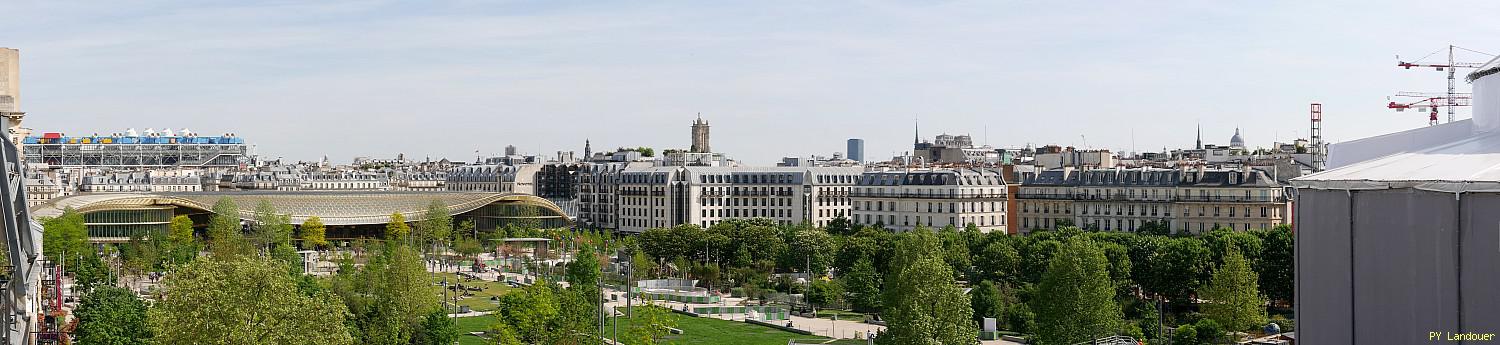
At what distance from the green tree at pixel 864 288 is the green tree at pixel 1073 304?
17896 millimetres

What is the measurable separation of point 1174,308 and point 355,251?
73.2m

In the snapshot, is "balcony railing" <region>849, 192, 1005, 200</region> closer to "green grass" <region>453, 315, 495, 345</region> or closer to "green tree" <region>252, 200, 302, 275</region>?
"green tree" <region>252, 200, 302, 275</region>

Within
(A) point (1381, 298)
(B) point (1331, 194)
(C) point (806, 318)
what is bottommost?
(C) point (806, 318)

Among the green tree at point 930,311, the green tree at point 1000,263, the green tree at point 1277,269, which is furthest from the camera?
the green tree at point 1000,263

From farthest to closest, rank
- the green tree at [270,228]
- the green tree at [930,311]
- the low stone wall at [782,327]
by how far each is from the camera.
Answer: the green tree at [270,228] < the low stone wall at [782,327] < the green tree at [930,311]

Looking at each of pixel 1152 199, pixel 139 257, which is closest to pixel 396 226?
pixel 139 257

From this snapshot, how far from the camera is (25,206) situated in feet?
120

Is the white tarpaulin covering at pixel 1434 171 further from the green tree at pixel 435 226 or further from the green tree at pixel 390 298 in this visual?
the green tree at pixel 435 226

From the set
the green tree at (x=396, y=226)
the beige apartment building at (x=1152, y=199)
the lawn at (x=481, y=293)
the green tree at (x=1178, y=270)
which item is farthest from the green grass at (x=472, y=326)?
the green tree at (x=396, y=226)

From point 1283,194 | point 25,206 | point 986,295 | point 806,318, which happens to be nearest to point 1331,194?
point 25,206

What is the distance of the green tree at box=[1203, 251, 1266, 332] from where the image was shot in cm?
6150

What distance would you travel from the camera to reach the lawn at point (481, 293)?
79.7 metres

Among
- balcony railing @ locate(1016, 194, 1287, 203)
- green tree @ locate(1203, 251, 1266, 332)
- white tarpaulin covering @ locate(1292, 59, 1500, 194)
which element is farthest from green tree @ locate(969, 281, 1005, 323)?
balcony railing @ locate(1016, 194, 1287, 203)

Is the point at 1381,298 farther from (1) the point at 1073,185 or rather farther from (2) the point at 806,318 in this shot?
(1) the point at 1073,185
